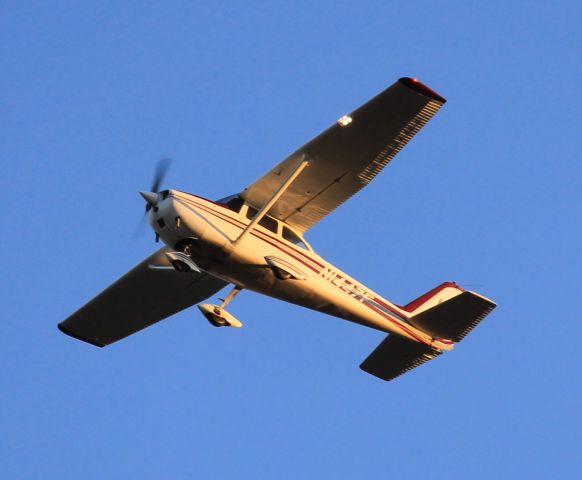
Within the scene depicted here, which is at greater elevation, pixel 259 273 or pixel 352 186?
pixel 352 186

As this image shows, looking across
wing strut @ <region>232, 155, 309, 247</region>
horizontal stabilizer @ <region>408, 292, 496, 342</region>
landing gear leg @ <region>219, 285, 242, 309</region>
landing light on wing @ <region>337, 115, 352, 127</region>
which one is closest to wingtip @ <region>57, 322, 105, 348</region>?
landing gear leg @ <region>219, 285, 242, 309</region>

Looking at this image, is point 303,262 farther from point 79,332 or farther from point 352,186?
point 79,332

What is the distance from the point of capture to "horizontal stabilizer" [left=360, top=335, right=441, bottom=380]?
2317cm

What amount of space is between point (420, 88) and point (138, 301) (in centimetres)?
750

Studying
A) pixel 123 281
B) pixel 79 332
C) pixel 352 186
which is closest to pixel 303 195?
pixel 352 186

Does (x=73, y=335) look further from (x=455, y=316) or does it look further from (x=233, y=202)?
(x=455, y=316)

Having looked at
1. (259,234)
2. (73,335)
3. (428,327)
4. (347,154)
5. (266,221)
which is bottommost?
(73,335)

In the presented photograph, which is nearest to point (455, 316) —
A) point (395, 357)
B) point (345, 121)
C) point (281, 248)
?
point (395, 357)

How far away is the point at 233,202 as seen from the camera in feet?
71.9

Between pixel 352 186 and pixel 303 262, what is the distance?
1.61m

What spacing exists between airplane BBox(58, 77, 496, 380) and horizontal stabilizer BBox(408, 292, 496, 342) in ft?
0.07

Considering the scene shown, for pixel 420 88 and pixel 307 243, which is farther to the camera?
pixel 307 243

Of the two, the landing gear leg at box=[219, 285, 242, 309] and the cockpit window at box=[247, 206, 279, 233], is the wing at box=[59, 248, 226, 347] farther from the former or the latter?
the cockpit window at box=[247, 206, 279, 233]

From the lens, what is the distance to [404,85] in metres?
20.4
